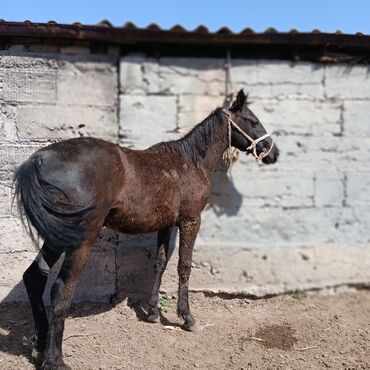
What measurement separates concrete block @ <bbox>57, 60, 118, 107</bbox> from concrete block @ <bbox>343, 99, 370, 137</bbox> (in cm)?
256

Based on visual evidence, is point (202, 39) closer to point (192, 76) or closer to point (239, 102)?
point (192, 76)

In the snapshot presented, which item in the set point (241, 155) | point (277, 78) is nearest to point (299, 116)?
point (277, 78)

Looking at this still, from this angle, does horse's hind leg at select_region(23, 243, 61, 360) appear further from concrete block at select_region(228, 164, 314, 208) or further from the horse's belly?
concrete block at select_region(228, 164, 314, 208)

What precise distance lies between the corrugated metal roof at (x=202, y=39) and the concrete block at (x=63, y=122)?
670mm

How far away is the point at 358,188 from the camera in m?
4.45

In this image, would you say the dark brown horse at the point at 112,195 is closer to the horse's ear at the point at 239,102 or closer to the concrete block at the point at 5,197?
the horse's ear at the point at 239,102

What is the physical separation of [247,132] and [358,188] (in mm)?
1603

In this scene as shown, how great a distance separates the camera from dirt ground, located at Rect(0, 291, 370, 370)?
3.22 meters

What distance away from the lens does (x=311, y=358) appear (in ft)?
11.0

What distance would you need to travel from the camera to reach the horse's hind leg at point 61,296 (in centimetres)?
277

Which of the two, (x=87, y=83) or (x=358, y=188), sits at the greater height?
(x=87, y=83)

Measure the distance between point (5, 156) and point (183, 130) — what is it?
1810mm

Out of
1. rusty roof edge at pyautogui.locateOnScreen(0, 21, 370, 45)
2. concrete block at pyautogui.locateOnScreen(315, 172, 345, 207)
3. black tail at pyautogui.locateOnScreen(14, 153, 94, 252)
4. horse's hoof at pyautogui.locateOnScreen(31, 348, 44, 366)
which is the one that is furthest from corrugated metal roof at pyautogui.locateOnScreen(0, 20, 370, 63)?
horse's hoof at pyautogui.locateOnScreen(31, 348, 44, 366)

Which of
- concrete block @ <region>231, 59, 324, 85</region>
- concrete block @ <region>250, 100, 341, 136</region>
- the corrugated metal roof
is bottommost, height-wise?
concrete block @ <region>250, 100, 341, 136</region>
